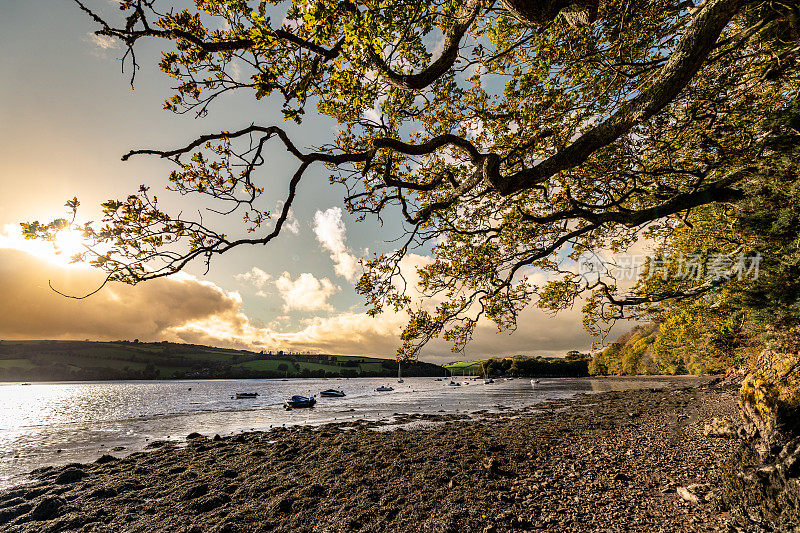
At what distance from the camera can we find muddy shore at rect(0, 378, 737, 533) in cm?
641

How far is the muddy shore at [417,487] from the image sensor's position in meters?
6.41

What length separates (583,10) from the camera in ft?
19.5

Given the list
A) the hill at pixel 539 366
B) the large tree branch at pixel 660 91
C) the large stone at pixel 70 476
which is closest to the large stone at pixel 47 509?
the large stone at pixel 70 476

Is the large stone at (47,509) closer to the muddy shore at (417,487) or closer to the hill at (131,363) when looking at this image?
the muddy shore at (417,487)

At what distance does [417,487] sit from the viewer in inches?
328

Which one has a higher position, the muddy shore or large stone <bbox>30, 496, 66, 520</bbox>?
the muddy shore

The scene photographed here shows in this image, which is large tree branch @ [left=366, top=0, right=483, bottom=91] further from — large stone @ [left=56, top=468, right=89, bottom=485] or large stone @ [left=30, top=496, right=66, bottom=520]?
large stone @ [left=56, top=468, right=89, bottom=485]

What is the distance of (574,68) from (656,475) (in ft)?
35.1

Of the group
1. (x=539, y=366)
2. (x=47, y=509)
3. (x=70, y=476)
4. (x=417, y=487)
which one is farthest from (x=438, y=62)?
(x=539, y=366)

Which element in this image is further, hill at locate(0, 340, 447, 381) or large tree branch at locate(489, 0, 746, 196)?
hill at locate(0, 340, 447, 381)

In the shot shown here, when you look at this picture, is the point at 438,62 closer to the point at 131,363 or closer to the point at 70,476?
the point at 70,476

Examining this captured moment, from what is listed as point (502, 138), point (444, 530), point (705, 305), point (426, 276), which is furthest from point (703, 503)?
point (705, 305)

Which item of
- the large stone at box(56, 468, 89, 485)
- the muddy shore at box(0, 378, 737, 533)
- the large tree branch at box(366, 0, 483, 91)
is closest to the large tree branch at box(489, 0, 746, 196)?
the large tree branch at box(366, 0, 483, 91)

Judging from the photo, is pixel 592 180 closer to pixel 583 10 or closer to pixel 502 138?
pixel 502 138
